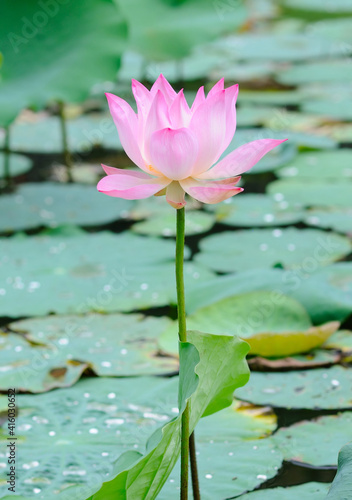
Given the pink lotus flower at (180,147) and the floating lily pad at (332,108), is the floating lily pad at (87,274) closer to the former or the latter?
the pink lotus flower at (180,147)

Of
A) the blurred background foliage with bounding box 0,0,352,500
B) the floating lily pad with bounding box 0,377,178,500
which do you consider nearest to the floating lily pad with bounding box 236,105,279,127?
the blurred background foliage with bounding box 0,0,352,500

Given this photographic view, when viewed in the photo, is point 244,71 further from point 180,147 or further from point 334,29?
point 180,147

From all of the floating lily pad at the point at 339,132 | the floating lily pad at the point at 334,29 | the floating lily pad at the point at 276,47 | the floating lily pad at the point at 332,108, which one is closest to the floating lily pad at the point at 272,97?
the floating lily pad at the point at 332,108

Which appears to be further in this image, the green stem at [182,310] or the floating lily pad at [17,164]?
the floating lily pad at [17,164]

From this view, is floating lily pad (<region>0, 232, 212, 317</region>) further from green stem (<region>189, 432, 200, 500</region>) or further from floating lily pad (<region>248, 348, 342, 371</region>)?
green stem (<region>189, 432, 200, 500</region>)

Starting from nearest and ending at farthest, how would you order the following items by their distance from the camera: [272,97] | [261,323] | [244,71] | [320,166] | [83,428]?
[83,428] < [261,323] < [320,166] < [272,97] < [244,71]

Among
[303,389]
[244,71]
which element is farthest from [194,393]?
[244,71]
